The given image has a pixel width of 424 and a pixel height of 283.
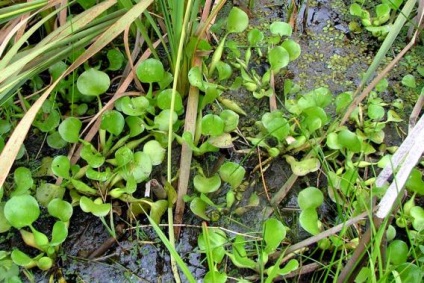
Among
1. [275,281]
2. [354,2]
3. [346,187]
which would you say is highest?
[354,2]

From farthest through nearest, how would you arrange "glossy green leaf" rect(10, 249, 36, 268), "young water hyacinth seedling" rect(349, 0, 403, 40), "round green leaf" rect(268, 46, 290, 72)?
"young water hyacinth seedling" rect(349, 0, 403, 40) → "round green leaf" rect(268, 46, 290, 72) → "glossy green leaf" rect(10, 249, 36, 268)

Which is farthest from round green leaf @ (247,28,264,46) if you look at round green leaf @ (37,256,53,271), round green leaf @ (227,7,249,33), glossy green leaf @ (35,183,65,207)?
round green leaf @ (37,256,53,271)

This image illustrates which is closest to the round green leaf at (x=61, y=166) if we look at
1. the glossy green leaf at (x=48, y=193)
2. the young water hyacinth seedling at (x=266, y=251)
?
the glossy green leaf at (x=48, y=193)

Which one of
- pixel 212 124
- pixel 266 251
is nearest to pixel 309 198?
pixel 266 251

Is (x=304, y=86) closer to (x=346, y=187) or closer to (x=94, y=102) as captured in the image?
(x=346, y=187)

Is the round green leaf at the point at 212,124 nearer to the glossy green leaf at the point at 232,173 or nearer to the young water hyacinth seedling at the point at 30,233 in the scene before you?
the glossy green leaf at the point at 232,173

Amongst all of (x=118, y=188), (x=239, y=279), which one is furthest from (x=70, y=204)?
(x=239, y=279)

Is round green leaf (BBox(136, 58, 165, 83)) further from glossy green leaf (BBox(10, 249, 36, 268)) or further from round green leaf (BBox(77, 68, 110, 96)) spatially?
glossy green leaf (BBox(10, 249, 36, 268))
